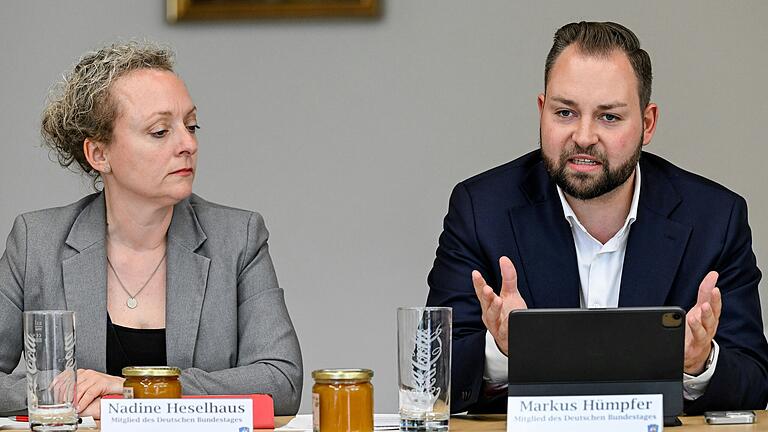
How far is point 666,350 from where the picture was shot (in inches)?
76.2

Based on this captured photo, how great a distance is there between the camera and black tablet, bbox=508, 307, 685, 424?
1.91m

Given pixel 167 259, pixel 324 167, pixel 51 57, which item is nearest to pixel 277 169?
pixel 324 167

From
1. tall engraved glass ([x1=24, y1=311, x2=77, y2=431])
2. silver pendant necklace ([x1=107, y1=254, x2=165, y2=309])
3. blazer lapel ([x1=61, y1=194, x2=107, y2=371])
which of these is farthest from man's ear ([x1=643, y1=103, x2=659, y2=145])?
tall engraved glass ([x1=24, y1=311, x2=77, y2=431])

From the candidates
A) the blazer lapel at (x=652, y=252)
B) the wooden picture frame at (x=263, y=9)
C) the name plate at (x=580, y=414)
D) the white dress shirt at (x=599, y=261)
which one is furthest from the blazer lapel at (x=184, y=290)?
the wooden picture frame at (x=263, y=9)

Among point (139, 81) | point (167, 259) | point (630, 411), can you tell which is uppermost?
point (139, 81)

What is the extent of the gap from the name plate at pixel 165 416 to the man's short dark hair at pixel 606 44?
1242 millimetres

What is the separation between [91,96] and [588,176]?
1.15 meters

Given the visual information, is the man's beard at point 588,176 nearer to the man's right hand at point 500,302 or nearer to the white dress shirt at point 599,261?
the white dress shirt at point 599,261

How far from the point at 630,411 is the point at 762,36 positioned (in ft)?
7.88

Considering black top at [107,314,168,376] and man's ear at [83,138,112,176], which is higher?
man's ear at [83,138,112,176]

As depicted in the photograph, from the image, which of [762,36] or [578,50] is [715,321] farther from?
[762,36]

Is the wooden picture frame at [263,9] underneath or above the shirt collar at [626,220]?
above

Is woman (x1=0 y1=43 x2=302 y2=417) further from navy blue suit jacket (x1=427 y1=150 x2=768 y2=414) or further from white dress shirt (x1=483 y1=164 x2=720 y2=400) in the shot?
white dress shirt (x1=483 y1=164 x2=720 y2=400)

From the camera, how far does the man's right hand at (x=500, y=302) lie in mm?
Result: 2166
